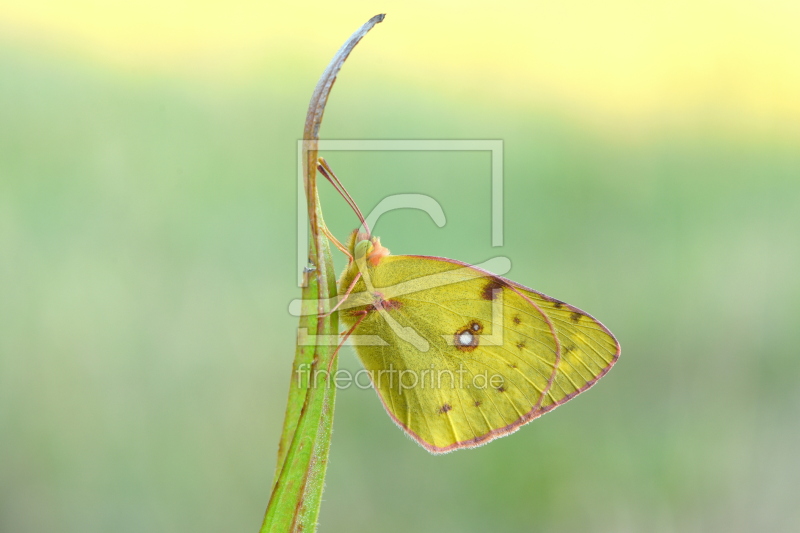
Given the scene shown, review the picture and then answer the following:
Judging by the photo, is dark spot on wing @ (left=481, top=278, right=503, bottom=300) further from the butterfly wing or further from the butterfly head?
the butterfly head

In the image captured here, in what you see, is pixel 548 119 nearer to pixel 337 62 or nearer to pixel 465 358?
pixel 465 358

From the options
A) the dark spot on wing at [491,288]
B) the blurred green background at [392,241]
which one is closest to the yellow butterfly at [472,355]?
the dark spot on wing at [491,288]

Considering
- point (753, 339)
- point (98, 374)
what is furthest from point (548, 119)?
point (98, 374)

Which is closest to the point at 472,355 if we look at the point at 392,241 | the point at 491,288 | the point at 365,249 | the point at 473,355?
the point at 473,355

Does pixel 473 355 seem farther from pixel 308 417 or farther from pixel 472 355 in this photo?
pixel 308 417

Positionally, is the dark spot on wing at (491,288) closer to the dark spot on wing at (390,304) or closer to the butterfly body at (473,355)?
the butterfly body at (473,355)

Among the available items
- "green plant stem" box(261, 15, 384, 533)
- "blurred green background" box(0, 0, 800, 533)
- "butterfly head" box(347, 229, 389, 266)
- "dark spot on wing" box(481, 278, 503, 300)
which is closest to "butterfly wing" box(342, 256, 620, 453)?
"dark spot on wing" box(481, 278, 503, 300)
